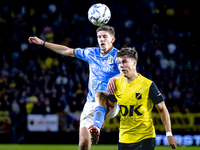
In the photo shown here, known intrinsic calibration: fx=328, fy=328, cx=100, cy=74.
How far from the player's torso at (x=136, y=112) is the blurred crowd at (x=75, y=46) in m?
7.36

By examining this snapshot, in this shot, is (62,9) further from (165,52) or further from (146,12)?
(165,52)

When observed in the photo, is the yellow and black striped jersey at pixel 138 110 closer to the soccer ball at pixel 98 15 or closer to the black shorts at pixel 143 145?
the black shorts at pixel 143 145

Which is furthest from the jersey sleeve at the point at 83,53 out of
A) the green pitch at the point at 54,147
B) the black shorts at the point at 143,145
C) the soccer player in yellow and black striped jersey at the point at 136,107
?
the green pitch at the point at 54,147

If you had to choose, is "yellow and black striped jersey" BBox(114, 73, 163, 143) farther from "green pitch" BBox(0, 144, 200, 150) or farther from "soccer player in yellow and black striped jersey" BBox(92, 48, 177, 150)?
"green pitch" BBox(0, 144, 200, 150)

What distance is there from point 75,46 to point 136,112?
11.3m

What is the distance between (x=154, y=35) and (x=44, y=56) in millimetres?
5083

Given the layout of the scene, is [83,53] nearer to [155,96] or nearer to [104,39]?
[104,39]

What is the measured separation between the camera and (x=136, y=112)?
400 centimetres

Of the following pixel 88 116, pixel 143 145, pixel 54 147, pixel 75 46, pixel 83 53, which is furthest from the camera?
pixel 75 46

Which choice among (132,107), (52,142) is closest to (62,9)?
(52,142)

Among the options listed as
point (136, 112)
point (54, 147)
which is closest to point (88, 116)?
point (136, 112)

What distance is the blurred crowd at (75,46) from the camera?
1192cm

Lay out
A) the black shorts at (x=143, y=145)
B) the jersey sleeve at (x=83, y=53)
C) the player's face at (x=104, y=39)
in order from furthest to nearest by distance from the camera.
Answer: the jersey sleeve at (x=83, y=53), the player's face at (x=104, y=39), the black shorts at (x=143, y=145)

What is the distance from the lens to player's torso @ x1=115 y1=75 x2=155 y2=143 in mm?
3988
